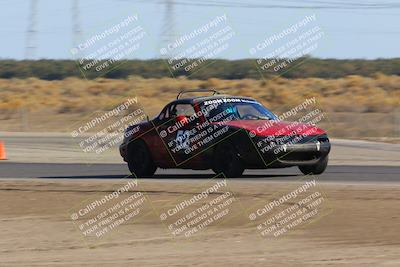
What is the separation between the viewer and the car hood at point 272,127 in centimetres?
2009

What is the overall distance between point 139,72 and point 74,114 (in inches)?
1918

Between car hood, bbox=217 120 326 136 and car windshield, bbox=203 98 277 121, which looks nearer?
car hood, bbox=217 120 326 136

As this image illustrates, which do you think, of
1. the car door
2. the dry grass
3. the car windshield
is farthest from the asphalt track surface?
the dry grass

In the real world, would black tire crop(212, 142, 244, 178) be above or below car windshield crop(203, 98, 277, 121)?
below

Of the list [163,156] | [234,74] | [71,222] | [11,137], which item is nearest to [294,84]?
[234,74]

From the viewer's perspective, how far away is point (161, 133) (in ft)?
70.8

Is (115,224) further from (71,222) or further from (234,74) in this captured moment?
(234,74)

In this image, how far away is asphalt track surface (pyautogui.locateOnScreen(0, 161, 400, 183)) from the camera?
832 inches

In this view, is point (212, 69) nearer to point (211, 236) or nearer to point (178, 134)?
point (178, 134)

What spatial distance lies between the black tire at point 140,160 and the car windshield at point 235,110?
1.71 meters

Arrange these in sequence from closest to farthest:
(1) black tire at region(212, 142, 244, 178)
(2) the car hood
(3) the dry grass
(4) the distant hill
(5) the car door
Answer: (2) the car hood
(1) black tire at region(212, 142, 244, 178)
(5) the car door
(3) the dry grass
(4) the distant hill

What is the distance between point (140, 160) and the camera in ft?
72.7

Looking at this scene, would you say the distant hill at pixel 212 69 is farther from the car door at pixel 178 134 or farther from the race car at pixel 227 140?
the car door at pixel 178 134

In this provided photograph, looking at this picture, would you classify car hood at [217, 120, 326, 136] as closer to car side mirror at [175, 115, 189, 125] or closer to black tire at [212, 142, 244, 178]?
black tire at [212, 142, 244, 178]
